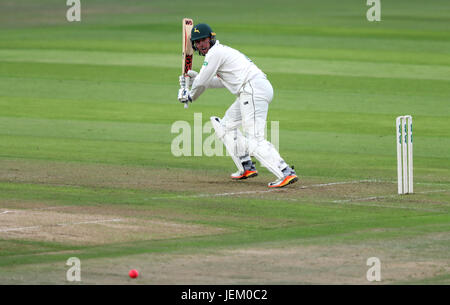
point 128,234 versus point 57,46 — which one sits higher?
point 57,46

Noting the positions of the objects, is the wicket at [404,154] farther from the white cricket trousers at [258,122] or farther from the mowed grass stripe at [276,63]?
the mowed grass stripe at [276,63]

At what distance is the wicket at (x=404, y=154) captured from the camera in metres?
11.9

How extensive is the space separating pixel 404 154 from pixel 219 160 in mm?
4104

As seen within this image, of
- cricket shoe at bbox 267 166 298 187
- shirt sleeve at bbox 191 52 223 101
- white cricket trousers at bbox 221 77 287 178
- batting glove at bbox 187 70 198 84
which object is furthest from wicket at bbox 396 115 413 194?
batting glove at bbox 187 70 198 84

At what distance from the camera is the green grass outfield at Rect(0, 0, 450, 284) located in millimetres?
9008

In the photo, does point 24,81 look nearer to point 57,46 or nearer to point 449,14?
point 57,46

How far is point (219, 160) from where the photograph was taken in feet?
51.0

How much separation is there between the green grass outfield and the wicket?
0.27 metres

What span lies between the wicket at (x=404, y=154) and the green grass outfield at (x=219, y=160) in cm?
27

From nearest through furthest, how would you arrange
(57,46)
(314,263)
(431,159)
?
1. (314,263)
2. (431,159)
3. (57,46)

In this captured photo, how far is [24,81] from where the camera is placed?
23.9 meters

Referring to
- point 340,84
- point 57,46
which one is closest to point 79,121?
point 340,84

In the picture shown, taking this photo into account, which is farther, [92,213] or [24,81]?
[24,81]
